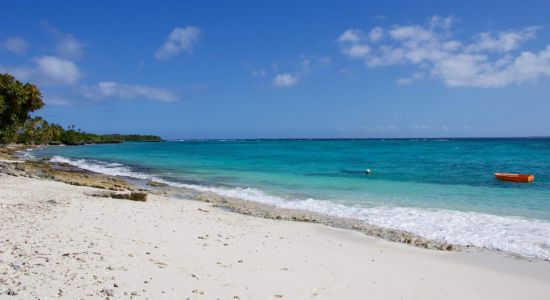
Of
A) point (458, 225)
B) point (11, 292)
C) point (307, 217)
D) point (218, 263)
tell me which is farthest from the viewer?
point (307, 217)

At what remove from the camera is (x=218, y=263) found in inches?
318

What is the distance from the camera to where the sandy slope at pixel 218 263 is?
650cm

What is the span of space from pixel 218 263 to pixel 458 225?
9.11 meters

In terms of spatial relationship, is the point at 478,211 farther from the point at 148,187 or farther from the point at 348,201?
the point at 148,187

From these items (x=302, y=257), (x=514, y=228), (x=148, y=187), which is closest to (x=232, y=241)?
(x=302, y=257)

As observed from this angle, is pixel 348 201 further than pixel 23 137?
No

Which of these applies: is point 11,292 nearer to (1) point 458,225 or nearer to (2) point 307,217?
(2) point 307,217

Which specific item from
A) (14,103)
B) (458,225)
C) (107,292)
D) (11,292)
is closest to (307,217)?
(458,225)

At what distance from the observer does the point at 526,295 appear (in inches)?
299

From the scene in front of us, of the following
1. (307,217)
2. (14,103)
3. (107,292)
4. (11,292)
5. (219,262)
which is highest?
(14,103)

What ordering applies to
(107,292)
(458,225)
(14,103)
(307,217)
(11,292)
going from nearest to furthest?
(11,292) < (107,292) < (458,225) < (307,217) < (14,103)

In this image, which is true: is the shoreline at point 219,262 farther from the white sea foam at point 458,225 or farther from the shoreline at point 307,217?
the white sea foam at point 458,225

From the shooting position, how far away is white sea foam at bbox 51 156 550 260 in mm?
11305

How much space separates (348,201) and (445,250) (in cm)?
814
